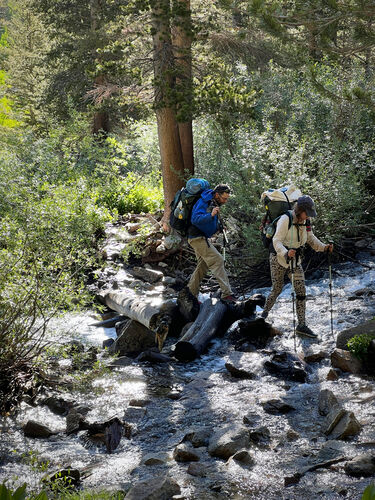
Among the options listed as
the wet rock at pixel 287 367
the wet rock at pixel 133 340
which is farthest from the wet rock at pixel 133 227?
the wet rock at pixel 287 367

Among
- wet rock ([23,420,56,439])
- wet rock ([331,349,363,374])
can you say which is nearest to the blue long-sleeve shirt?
wet rock ([331,349,363,374])

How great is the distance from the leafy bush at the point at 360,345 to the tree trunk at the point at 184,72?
7.05 metres

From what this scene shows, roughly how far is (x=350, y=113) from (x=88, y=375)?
35.8 feet

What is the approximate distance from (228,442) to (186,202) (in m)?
4.68

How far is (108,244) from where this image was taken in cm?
1436

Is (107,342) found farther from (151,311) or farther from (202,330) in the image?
(202,330)

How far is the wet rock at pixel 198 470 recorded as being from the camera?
509 centimetres

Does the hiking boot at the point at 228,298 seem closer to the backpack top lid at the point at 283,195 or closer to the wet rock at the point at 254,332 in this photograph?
the wet rock at the point at 254,332

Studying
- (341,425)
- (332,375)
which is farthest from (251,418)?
(332,375)

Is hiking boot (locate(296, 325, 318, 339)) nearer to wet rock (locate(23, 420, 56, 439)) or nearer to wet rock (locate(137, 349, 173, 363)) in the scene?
wet rock (locate(137, 349, 173, 363))

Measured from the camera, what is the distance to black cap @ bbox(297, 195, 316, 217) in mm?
7844

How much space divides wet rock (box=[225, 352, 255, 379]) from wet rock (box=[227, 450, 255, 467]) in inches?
92.7

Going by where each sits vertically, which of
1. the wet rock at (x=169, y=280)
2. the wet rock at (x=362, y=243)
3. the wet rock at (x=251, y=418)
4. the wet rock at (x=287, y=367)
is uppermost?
the wet rock at (x=251, y=418)

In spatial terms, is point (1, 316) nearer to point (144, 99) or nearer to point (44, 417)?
point (44, 417)
